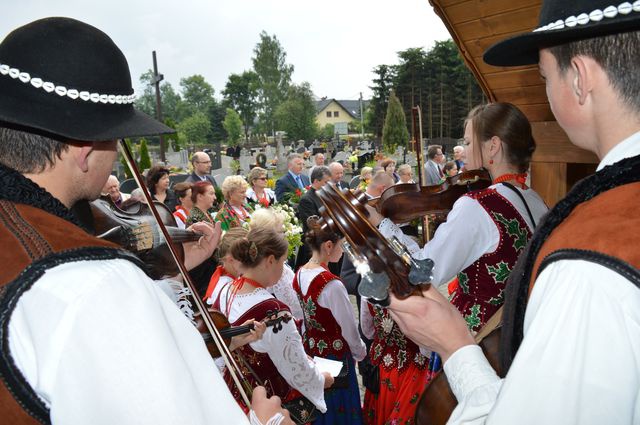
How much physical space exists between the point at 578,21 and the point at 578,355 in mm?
641

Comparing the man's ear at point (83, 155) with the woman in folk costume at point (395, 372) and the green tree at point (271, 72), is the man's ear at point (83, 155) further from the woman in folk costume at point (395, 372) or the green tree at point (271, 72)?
the green tree at point (271, 72)

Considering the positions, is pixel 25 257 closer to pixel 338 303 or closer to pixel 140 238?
pixel 140 238

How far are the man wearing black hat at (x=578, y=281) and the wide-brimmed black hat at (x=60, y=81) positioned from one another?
84 centimetres

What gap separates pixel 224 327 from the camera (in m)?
2.39

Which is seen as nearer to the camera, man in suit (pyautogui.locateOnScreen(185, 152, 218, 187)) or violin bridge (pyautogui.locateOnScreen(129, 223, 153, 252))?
violin bridge (pyautogui.locateOnScreen(129, 223, 153, 252))

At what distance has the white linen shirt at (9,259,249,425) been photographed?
831 mm

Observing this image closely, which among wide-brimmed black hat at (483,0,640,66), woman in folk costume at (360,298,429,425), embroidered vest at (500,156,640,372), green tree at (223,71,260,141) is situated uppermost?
green tree at (223,71,260,141)

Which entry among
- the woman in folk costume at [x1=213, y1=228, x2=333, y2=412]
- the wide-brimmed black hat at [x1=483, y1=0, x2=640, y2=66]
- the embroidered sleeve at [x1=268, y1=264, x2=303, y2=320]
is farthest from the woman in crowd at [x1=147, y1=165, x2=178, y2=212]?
the wide-brimmed black hat at [x1=483, y1=0, x2=640, y2=66]

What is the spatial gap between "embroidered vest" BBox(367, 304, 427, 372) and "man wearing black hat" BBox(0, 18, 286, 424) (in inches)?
85.5

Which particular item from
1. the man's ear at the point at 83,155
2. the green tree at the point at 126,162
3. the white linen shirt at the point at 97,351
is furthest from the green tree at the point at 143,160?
the white linen shirt at the point at 97,351

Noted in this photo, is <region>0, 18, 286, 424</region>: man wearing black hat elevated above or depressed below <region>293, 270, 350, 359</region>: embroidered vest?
above

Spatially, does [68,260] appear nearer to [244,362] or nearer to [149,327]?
[149,327]

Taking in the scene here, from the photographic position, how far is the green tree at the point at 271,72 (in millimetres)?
65938

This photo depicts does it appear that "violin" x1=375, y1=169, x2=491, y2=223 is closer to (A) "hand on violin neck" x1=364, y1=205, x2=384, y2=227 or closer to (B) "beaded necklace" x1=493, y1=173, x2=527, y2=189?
(A) "hand on violin neck" x1=364, y1=205, x2=384, y2=227
